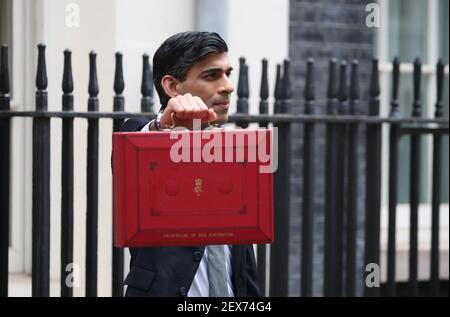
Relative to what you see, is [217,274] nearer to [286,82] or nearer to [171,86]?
[171,86]

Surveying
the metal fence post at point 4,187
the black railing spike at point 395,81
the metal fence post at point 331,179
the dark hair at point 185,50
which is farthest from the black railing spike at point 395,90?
the dark hair at point 185,50

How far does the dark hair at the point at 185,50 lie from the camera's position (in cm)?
380

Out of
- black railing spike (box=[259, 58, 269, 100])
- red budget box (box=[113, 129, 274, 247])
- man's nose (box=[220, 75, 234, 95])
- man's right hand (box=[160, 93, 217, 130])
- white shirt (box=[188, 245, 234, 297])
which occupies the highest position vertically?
black railing spike (box=[259, 58, 269, 100])

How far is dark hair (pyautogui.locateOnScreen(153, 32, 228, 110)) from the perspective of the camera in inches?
150

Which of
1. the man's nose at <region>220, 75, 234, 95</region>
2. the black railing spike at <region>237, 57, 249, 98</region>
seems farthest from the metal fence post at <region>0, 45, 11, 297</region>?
the man's nose at <region>220, 75, 234, 95</region>

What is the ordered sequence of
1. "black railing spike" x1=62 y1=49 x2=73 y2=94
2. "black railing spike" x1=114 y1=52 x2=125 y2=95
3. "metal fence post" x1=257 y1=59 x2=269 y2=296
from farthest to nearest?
1. "metal fence post" x1=257 y1=59 x2=269 y2=296
2. "black railing spike" x1=114 y1=52 x2=125 y2=95
3. "black railing spike" x1=62 y1=49 x2=73 y2=94

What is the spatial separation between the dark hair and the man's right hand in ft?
0.89

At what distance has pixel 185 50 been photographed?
12.5ft

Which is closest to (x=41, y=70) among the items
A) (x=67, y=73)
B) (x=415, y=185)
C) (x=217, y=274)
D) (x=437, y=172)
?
(x=67, y=73)

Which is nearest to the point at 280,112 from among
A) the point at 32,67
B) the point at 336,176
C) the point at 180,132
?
the point at 336,176

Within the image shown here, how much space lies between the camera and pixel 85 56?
265 inches

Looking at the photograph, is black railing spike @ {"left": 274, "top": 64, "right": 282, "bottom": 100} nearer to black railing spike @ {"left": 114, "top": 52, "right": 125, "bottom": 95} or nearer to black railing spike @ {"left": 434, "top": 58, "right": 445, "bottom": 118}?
black railing spike @ {"left": 114, "top": 52, "right": 125, "bottom": 95}

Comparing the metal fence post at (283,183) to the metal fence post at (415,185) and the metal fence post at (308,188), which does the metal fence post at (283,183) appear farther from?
the metal fence post at (415,185)

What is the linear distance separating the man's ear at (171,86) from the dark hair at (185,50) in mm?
14
